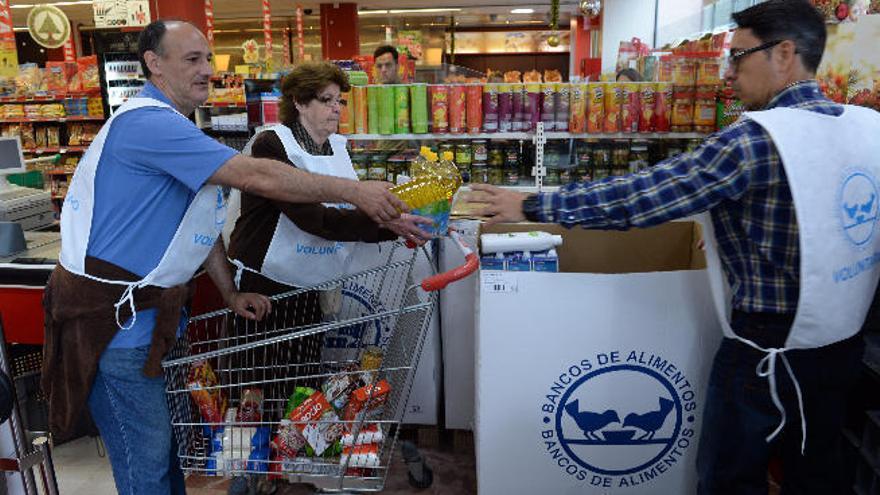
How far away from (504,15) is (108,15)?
41.0 ft

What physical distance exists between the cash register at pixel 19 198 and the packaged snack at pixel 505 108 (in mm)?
2784

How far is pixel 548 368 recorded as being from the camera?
2.19 meters

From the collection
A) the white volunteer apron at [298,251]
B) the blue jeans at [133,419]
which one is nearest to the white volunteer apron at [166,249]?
the blue jeans at [133,419]

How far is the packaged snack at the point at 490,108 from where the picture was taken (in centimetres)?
399

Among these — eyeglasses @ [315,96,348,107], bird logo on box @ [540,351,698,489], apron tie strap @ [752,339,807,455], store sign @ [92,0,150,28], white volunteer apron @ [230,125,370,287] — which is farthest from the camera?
store sign @ [92,0,150,28]

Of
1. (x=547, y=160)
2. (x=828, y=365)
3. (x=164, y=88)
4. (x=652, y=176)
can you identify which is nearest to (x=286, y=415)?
(x=164, y=88)

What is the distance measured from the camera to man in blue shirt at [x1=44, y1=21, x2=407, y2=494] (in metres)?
1.77

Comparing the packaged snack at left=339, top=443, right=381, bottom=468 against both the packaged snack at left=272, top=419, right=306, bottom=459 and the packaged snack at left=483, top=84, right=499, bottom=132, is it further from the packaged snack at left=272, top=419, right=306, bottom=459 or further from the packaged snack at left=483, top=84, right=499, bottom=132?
the packaged snack at left=483, top=84, right=499, bottom=132

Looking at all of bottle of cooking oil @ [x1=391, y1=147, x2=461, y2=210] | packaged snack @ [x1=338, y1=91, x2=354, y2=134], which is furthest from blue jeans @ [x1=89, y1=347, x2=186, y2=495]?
packaged snack @ [x1=338, y1=91, x2=354, y2=134]

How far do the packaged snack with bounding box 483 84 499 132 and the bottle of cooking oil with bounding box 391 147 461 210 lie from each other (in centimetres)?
163

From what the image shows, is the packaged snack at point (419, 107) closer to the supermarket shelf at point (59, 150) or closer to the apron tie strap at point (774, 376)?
the apron tie strap at point (774, 376)

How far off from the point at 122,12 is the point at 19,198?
6648mm

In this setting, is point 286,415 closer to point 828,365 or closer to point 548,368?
A: point 548,368

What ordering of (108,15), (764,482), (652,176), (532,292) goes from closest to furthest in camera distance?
(652,176) < (764,482) < (532,292) < (108,15)
